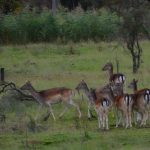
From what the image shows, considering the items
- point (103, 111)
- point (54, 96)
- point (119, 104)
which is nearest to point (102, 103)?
point (103, 111)

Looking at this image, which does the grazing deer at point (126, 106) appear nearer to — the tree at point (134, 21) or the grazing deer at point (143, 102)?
the grazing deer at point (143, 102)

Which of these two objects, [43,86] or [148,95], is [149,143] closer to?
[148,95]

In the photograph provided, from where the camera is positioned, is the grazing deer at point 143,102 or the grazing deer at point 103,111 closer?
the grazing deer at point 103,111

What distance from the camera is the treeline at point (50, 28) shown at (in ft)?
132

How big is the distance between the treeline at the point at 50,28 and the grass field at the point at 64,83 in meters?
1.49

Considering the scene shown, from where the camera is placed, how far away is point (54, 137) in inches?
617

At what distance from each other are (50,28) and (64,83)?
607 inches

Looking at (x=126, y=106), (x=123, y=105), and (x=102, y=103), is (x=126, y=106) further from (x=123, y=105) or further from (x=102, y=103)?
(x=102, y=103)

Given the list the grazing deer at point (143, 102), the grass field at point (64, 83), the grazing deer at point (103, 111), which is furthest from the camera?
the grazing deer at point (143, 102)

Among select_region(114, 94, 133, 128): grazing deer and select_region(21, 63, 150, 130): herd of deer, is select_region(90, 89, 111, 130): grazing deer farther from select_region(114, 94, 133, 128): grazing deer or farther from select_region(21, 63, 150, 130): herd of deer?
select_region(114, 94, 133, 128): grazing deer

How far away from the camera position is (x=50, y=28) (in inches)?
1597

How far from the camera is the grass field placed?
1520 centimetres

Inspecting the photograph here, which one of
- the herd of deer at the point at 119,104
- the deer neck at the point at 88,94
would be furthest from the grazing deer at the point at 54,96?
the deer neck at the point at 88,94

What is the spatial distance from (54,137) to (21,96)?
9.92 ft
